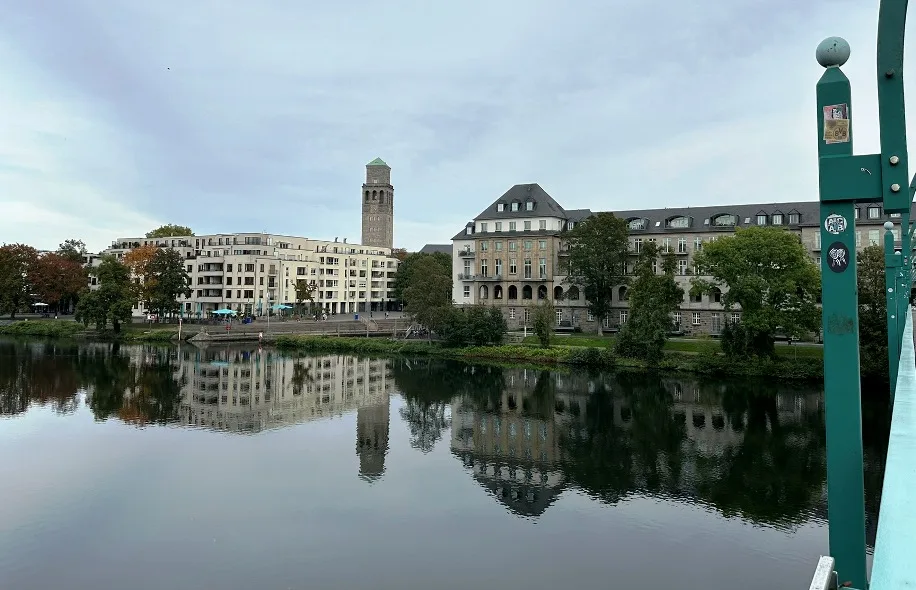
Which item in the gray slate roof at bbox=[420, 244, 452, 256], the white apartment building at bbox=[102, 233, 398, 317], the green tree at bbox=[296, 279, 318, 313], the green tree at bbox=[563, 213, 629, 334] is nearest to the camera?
the green tree at bbox=[563, 213, 629, 334]

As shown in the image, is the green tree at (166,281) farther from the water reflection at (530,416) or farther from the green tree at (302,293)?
the water reflection at (530,416)

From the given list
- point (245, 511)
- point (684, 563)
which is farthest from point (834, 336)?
point (245, 511)

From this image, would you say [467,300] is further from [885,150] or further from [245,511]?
[885,150]

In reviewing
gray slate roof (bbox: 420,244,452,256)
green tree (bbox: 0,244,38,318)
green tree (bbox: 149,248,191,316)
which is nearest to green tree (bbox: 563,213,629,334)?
green tree (bbox: 149,248,191,316)

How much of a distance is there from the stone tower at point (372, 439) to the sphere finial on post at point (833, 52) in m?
20.6

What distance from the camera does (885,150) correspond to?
13.1 feet

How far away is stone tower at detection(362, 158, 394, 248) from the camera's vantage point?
145 metres

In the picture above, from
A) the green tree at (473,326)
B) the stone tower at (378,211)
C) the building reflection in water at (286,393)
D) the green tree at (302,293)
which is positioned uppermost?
the stone tower at (378,211)

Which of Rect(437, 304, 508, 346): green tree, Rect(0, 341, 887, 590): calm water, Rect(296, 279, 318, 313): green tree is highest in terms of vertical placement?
Rect(296, 279, 318, 313): green tree

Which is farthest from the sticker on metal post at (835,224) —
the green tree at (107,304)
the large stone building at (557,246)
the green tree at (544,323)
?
the green tree at (107,304)

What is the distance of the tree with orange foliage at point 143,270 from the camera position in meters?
79.0

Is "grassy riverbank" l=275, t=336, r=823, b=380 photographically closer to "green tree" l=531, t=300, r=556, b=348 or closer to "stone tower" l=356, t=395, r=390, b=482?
"green tree" l=531, t=300, r=556, b=348

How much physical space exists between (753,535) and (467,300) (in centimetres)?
5731

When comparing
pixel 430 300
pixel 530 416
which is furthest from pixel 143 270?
pixel 530 416
